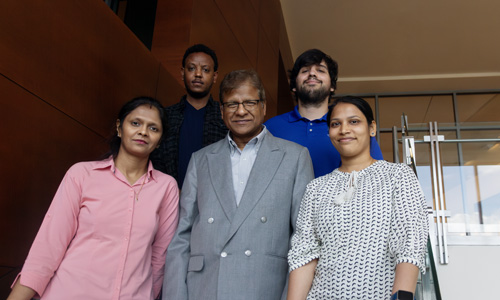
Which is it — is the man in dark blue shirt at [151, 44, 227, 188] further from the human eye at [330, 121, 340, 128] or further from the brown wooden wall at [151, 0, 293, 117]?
the human eye at [330, 121, 340, 128]

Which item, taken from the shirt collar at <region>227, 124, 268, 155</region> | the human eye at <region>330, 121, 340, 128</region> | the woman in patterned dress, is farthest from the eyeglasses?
the woman in patterned dress

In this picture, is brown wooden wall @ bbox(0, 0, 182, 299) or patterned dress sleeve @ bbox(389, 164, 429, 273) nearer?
patterned dress sleeve @ bbox(389, 164, 429, 273)

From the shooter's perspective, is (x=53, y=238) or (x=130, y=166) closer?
(x=53, y=238)

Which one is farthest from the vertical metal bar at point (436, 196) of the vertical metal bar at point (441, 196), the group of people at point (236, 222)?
the group of people at point (236, 222)

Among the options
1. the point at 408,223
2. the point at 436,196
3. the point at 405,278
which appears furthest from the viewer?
the point at 436,196

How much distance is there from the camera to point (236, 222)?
1.89m

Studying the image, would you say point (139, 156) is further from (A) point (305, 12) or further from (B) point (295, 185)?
(A) point (305, 12)

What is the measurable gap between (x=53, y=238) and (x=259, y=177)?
0.87 meters

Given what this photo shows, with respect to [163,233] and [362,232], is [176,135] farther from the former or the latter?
[362,232]

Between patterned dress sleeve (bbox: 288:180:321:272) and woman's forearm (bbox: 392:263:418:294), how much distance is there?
34 cm

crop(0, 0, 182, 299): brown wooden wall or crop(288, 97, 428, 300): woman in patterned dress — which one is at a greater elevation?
crop(0, 0, 182, 299): brown wooden wall

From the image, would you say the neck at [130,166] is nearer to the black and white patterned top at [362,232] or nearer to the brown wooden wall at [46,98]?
the brown wooden wall at [46,98]

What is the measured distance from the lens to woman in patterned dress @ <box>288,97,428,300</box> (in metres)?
1.61

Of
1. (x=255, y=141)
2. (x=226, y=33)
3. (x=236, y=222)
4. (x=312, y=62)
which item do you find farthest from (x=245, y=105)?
(x=226, y=33)
